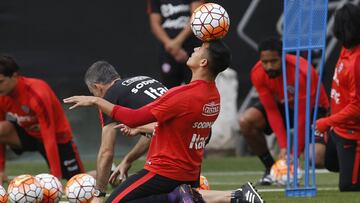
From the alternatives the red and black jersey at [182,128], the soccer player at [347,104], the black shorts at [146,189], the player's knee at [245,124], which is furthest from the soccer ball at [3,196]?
the player's knee at [245,124]

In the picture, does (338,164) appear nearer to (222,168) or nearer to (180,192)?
(222,168)

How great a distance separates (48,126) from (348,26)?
3.31 meters

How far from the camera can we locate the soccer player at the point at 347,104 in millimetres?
10180

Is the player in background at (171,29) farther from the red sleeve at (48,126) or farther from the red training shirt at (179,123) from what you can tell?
the red training shirt at (179,123)

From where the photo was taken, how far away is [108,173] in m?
9.15

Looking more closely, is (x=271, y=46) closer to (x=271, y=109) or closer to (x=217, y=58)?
(x=271, y=109)

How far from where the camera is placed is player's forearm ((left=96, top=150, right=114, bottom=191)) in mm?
9047

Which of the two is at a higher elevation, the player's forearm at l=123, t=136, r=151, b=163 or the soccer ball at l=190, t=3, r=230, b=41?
the soccer ball at l=190, t=3, r=230, b=41

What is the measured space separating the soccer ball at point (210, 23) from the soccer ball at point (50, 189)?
189 cm

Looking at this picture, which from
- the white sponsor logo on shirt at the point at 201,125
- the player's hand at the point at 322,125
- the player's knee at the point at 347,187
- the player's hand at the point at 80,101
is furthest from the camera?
the player's knee at the point at 347,187

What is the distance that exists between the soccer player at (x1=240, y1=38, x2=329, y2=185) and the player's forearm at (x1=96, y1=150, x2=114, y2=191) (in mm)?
2907

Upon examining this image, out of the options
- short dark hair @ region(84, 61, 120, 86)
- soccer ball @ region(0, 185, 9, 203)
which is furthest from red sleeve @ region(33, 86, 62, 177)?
soccer ball @ region(0, 185, 9, 203)

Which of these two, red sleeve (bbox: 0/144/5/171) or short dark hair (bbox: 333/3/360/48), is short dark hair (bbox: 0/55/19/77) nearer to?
red sleeve (bbox: 0/144/5/171)

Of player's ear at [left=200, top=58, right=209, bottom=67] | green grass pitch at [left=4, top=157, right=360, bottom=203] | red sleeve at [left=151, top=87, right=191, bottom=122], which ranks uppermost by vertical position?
player's ear at [left=200, top=58, right=209, bottom=67]
